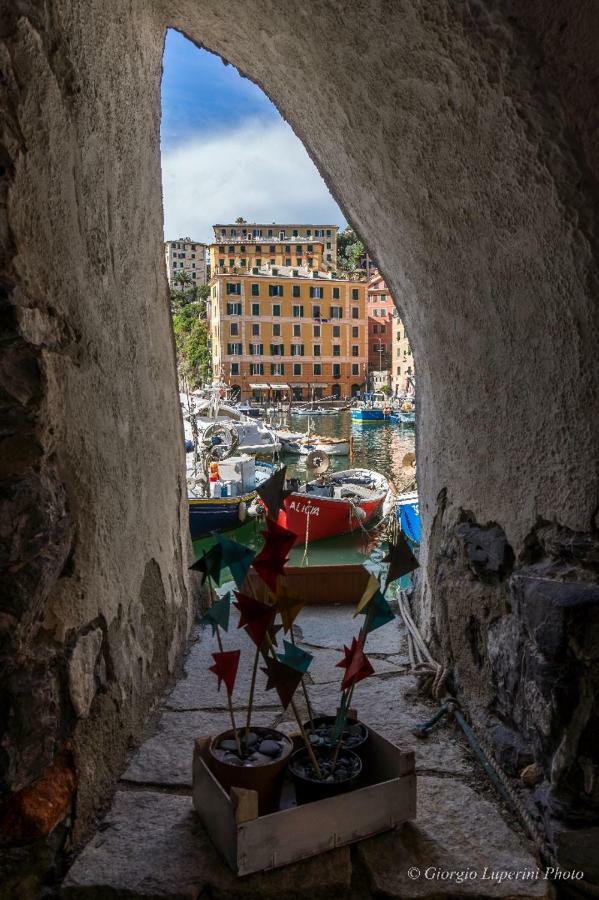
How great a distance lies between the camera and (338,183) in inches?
128

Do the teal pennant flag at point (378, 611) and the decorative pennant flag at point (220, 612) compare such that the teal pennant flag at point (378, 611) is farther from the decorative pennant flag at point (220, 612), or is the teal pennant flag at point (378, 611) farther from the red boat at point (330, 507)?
the red boat at point (330, 507)

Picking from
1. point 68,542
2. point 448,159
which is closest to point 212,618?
point 68,542

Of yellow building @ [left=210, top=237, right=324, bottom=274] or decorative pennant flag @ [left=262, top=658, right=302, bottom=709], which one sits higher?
yellow building @ [left=210, top=237, right=324, bottom=274]

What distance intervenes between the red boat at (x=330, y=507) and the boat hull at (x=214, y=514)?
918mm

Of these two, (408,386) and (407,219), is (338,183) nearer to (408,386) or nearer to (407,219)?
(407,219)

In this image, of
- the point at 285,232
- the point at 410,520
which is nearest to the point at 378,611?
the point at 410,520

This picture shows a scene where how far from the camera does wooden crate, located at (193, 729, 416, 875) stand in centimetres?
168

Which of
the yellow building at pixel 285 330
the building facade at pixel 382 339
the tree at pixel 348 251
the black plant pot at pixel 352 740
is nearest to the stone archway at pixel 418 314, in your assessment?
the black plant pot at pixel 352 740

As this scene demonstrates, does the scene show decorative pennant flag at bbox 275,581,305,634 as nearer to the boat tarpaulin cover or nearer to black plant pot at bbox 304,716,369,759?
black plant pot at bbox 304,716,369,759

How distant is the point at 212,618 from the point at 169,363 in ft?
6.19

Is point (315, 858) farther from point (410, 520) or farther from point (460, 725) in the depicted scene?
point (410, 520)

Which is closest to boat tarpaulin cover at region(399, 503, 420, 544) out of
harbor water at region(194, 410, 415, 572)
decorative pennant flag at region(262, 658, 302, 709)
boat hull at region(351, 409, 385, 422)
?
harbor water at region(194, 410, 415, 572)

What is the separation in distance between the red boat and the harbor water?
392mm

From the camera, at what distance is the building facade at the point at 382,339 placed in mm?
49463
